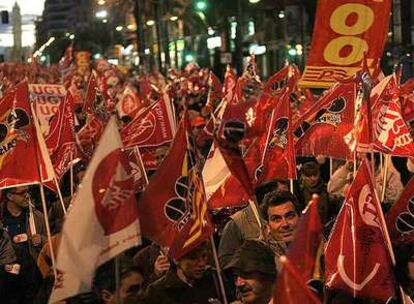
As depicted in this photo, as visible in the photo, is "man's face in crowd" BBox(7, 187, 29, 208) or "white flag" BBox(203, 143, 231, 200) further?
"man's face in crowd" BBox(7, 187, 29, 208)

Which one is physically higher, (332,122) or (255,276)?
(332,122)

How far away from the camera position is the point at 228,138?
6566 millimetres

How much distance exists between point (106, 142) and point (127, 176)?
0.66 ft

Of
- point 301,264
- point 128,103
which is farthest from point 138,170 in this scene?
→ point 128,103

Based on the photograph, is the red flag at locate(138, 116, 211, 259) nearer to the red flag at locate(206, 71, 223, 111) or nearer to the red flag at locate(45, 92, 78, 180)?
the red flag at locate(45, 92, 78, 180)

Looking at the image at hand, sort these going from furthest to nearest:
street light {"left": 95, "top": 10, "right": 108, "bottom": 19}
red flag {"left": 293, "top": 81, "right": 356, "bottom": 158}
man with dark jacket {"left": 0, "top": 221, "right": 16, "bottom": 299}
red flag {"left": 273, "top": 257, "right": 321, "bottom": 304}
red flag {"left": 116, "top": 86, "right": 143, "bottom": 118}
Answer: street light {"left": 95, "top": 10, "right": 108, "bottom": 19} < red flag {"left": 116, "top": 86, "right": 143, "bottom": 118} < red flag {"left": 293, "top": 81, "right": 356, "bottom": 158} < man with dark jacket {"left": 0, "top": 221, "right": 16, "bottom": 299} < red flag {"left": 273, "top": 257, "right": 321, "bottom": 304}

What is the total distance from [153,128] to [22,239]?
2426 millimetres

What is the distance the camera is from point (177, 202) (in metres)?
6.07

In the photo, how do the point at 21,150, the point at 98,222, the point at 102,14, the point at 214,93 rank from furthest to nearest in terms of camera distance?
the point at 102,14, the point at 214,93, the point at 21,150, the point at 98,222

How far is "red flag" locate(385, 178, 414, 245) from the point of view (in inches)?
253

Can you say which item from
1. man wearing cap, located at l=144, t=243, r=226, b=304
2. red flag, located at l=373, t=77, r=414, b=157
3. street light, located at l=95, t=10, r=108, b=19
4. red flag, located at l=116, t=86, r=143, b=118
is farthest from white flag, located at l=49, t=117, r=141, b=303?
street light, located at l=95, t=10, r=108, b=19

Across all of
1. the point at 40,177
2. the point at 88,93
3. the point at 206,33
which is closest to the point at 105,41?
the point at 206,33

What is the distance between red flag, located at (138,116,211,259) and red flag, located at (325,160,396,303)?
28.6 inches

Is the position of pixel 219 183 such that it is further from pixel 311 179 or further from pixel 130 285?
pixel 311 179
